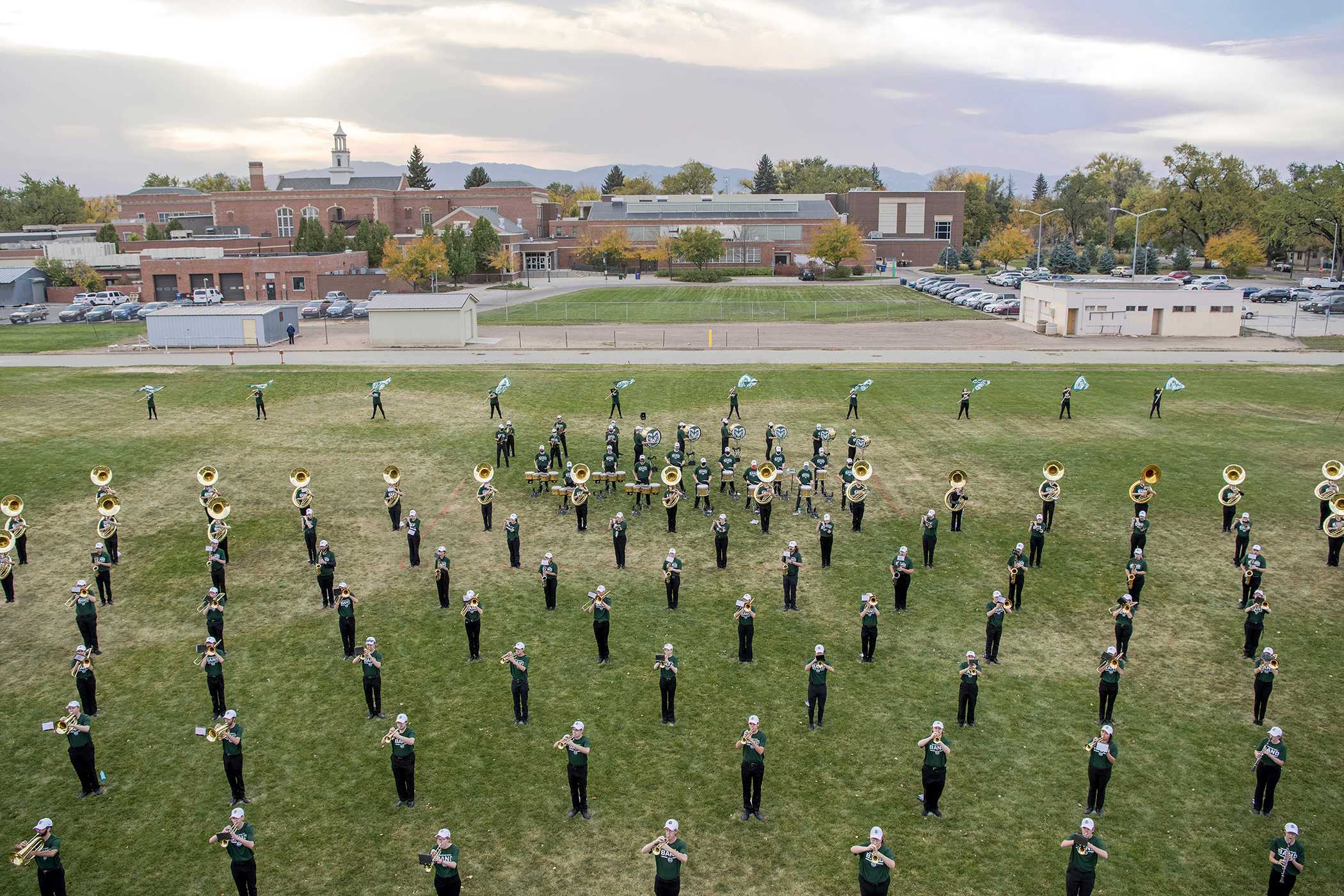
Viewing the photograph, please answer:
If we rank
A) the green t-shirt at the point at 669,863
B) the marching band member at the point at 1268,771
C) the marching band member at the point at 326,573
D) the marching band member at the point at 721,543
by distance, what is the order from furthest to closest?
the marching band member at the point at 721,543 → the marching band member at the point at 326,573 → the marching band member at the point at 1268,771 → the green t-shirt at the point at 669,863

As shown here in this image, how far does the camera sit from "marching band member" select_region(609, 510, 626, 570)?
2139 centimetres

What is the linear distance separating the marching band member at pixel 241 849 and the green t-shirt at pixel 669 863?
4.84 metres

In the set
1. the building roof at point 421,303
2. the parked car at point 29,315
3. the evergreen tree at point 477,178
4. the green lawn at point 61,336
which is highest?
the evergreen tree at point 477,178

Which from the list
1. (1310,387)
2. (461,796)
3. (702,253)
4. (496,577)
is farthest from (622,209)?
(461,796)

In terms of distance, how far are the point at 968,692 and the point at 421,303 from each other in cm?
4585

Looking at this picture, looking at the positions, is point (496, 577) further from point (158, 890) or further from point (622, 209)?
point (622, 209)

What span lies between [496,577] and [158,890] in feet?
34.5

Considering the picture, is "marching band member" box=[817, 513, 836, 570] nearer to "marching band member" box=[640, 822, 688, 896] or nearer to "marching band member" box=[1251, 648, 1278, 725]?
"marching band member" box=[1251, 648, 1278, 725]

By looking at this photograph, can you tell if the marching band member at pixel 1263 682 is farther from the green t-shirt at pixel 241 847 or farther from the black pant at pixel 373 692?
the green t-shirt at pixel 241 847

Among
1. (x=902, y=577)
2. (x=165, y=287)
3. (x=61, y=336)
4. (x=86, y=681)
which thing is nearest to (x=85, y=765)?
(x=86, y=681)

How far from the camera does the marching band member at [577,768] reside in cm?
1297

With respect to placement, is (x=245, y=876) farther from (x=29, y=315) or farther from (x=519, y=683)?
(x=29, y=315)

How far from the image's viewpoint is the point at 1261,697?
49.9ft

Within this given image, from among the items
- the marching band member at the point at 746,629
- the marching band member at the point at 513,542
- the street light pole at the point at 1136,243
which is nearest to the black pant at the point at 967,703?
the marching band member at the point at 746,629
